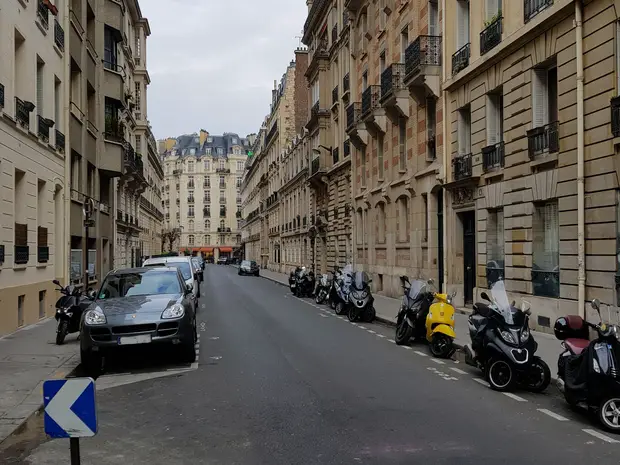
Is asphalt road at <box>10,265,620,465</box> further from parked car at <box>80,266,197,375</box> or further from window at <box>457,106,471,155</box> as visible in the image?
window at <box>457,106,471,155</box>

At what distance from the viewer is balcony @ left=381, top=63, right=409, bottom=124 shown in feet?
79.5

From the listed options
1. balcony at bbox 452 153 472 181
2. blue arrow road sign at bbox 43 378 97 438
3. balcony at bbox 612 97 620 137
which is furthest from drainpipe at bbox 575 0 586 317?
blue arrow road sign at bbox 43 378 97 438

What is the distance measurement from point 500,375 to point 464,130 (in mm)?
12334

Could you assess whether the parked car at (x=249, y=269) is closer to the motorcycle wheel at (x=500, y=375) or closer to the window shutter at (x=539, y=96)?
the window shutter at (x=539, y=96)

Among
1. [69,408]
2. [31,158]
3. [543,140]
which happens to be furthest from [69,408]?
[31,158]

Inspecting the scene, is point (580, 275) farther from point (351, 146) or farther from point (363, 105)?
point (351, 146)

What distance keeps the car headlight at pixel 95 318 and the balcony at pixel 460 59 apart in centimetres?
1325

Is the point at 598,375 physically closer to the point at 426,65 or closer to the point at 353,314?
the point at 353,314

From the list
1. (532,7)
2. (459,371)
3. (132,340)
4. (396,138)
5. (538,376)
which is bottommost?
(459,371)

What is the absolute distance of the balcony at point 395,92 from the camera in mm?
24234

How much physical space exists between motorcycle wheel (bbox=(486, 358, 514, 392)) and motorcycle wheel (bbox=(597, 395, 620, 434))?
1.83 meters

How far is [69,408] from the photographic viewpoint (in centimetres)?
407

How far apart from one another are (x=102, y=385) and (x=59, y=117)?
12.7 m

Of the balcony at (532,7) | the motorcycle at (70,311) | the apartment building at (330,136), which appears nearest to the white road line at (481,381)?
the motorcycle at (70,311)
